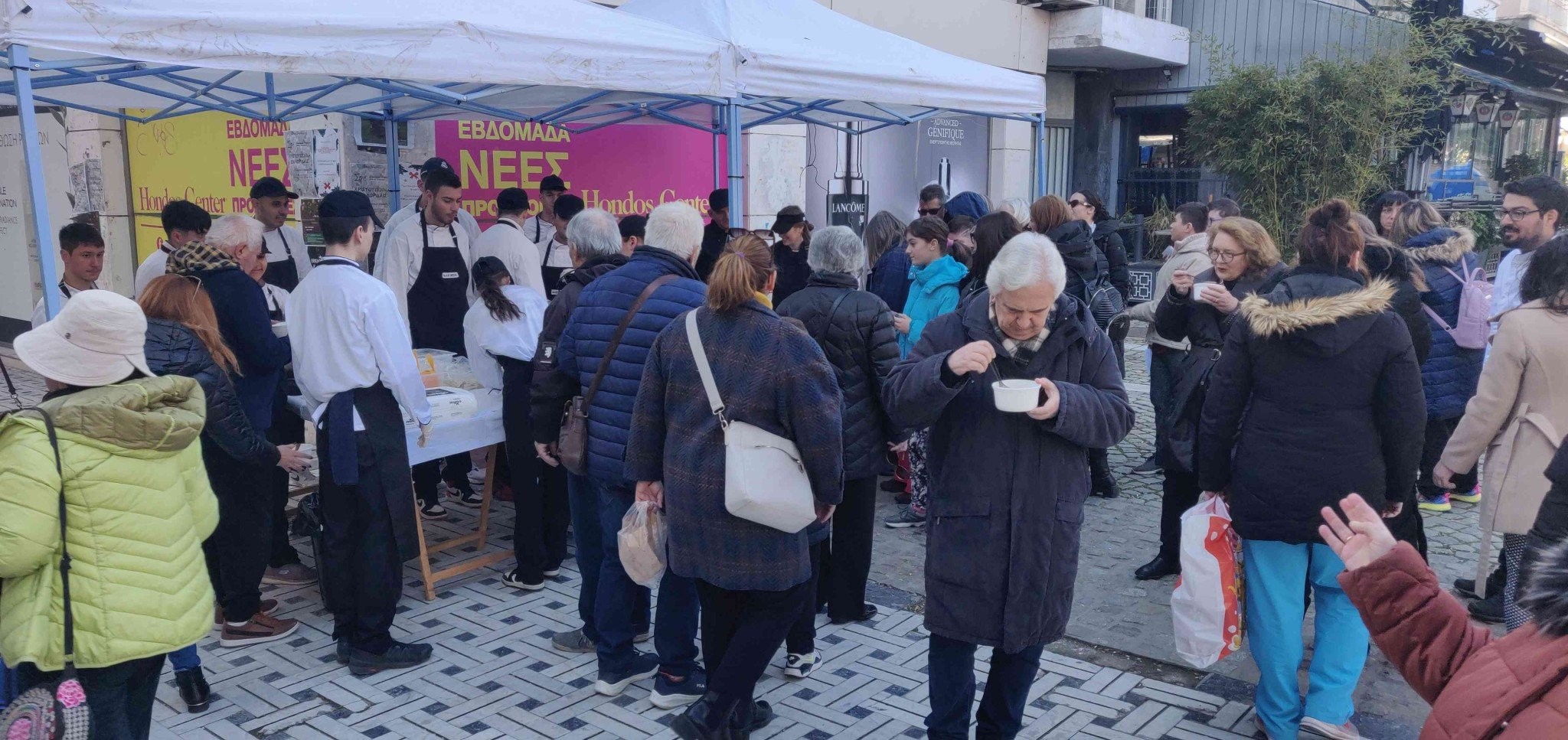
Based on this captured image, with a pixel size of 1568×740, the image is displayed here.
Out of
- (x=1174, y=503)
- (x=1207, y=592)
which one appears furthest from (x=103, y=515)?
(x=1174, y=503)

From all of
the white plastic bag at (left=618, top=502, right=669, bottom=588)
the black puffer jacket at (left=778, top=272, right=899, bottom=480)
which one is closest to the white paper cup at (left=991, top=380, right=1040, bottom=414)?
the white plastic bag at (left=618, top=502, right=669, bottom=588)

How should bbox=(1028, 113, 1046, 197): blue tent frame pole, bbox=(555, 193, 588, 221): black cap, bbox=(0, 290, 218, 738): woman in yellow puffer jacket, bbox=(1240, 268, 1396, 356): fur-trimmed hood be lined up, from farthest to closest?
bbox=(1028, 113, 1046, 197): blue tent frame pole, bbox=(555, 193, 588, 221): black cap, bbox=(1240, 268, 1396, 356): fur-trimmed hood, bbox=(0, 290, 218, 738): woman in yellow puffer jacket

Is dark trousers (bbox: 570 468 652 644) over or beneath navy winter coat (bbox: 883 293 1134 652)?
beneath

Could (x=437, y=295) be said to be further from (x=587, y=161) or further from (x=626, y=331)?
(x=626, y=331)

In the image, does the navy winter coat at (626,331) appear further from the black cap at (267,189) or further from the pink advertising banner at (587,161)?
the pink advertising banner at (587,161)

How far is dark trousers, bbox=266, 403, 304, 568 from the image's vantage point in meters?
5.06

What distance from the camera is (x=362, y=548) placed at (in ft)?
13.3

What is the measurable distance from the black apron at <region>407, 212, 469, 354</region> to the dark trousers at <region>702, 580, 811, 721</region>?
3194 mm

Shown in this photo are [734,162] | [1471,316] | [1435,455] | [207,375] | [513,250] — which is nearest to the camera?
[207,375]

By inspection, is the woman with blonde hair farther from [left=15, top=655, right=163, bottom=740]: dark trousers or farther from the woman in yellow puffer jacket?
[left=15, top=655, right=163, bottom=740]: dark trousers

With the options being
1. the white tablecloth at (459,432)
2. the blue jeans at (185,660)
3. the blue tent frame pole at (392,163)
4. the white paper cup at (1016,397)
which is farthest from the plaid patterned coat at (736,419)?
the blue tent frame pole at (392,163)

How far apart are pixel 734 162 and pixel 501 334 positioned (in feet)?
4.65

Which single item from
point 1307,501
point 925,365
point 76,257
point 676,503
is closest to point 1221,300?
point 1307,501

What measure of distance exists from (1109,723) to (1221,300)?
159 centimetres
